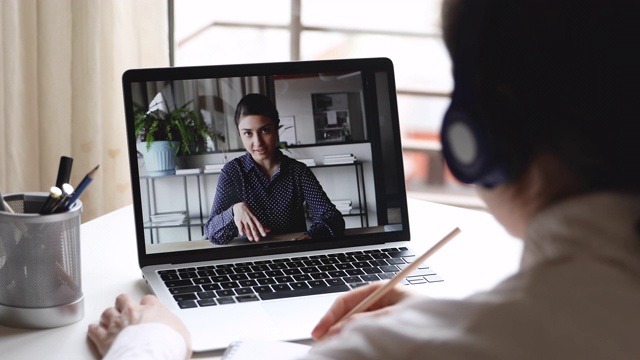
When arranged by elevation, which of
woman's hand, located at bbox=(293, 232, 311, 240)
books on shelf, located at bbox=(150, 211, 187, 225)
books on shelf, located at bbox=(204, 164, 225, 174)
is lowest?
woman's hand, located at bbox=(293, 232, 311, 240)

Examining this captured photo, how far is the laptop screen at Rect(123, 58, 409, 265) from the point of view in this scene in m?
1.15

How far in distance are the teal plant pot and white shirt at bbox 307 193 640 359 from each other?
0.70 metres

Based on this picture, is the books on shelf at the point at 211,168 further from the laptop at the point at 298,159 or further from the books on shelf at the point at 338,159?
the books on shelf at the point at 338,159

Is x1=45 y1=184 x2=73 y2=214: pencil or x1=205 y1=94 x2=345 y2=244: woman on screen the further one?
x1=205 y1=94 x2=345 y2=244: woman on screen

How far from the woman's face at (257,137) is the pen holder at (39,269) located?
295mm

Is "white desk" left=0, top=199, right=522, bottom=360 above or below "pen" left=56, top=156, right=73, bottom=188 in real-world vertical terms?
below

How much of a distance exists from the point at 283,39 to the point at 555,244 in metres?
2.26

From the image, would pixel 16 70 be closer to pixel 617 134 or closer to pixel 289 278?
pixel 289 278

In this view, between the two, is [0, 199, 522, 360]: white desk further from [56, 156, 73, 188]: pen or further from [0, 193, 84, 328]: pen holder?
[56, 156, 73, 188]: pen

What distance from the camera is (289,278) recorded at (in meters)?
1.10

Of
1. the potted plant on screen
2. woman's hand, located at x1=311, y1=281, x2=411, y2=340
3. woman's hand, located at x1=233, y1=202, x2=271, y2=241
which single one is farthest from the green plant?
woman's hand, located at x1=311, y1=281, x2=411, y2=340

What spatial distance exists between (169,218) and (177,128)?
0.13 metres

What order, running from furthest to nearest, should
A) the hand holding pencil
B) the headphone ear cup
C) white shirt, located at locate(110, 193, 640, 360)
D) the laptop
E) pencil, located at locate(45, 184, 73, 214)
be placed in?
the laptop, pencil, located at locate(45, 184, 73, 214), the hand holding pencil, the headphone ear cup, white shirt, located at locate(110, 193, 640, 360)

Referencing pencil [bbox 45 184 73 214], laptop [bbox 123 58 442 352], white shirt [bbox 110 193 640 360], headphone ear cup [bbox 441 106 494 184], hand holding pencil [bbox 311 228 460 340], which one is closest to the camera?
white shirt [bbox 110 193 640 360]
